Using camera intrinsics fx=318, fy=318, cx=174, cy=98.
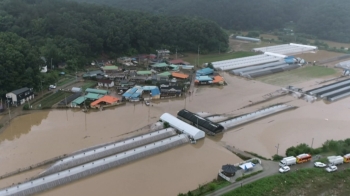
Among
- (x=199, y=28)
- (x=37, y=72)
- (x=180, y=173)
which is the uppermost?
(x=199, y=28)

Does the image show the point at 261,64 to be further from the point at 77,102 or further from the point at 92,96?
the point at 77,102

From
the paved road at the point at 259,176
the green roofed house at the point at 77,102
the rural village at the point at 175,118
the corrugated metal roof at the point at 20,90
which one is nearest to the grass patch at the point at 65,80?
the rural village at the point at 175,118

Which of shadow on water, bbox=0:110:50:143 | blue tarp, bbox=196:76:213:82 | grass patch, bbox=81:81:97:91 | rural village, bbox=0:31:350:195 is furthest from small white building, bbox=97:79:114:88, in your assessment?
blue tarp, bbox=196:76:213:82

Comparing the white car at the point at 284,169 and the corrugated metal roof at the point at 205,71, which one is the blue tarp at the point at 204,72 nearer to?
the corrugated metal roof at the point at 205,71

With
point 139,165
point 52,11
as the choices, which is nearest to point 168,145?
point 139,165

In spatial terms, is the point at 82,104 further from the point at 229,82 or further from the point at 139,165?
the point at 229,82

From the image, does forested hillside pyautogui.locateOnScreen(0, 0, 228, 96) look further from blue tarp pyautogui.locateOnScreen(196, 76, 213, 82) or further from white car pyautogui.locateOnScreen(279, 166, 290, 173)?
white car pyautogui.locateOnScreen(279, 166, 290, 173)
